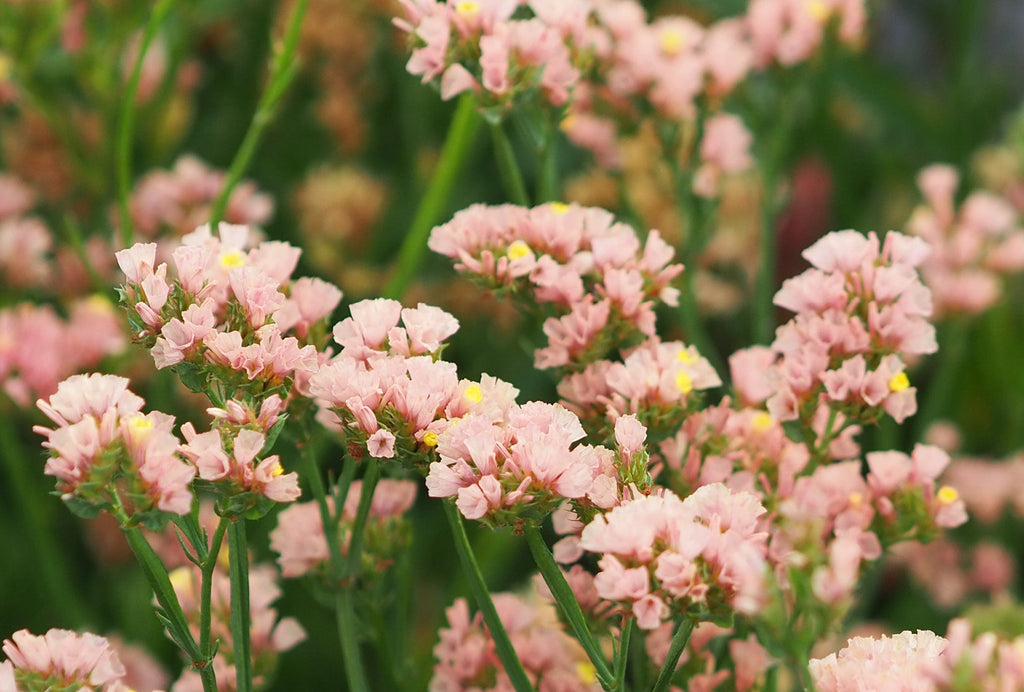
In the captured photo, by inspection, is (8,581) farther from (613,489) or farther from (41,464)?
(613,489)

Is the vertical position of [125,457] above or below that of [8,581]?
above

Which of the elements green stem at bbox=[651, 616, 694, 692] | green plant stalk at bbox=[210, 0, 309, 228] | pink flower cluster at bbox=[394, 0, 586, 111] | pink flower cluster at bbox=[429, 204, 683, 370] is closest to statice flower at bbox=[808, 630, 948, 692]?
green stem at bbox=[651, 616, 694, 692]

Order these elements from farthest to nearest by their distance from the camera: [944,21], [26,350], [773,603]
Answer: [944,21] → [26,350] → [773,603]

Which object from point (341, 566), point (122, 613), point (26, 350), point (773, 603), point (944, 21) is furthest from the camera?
point (944, 21)

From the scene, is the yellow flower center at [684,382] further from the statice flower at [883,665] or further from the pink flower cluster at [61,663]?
the pink flower cluster at [61,663]

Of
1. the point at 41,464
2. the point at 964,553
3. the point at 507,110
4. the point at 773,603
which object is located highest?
the point at 507,110

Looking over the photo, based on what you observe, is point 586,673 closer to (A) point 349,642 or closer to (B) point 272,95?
(A) point 349,642

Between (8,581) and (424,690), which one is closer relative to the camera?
(424,690)

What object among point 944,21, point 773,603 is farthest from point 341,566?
point 944,21
